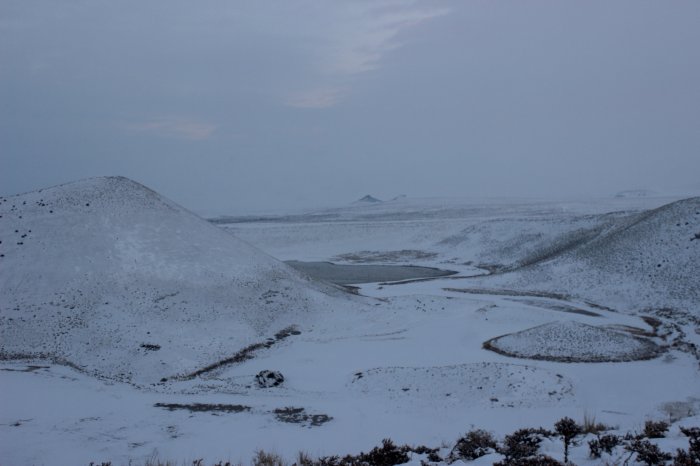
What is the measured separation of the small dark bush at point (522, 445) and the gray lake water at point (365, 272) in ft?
116

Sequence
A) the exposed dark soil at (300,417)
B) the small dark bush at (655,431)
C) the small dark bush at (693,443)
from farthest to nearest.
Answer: the exposed dark soil at (300,417) < the small dark bush at (655,431) < the small dark bush at (693,443)

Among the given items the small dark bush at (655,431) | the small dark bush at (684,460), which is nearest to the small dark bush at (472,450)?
the small dark bush at (655,431)

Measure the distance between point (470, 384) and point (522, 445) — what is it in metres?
10.1

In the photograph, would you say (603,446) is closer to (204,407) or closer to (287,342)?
(204,407)

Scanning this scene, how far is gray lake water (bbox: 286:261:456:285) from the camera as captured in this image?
48.3 meters

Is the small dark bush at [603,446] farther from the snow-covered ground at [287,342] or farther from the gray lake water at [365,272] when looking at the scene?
the gray lake water at [365,272]

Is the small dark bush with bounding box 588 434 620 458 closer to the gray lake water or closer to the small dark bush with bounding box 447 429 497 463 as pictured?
the small dark bush with bounding box 447 429 497 463

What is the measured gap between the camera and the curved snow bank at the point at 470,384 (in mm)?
17906

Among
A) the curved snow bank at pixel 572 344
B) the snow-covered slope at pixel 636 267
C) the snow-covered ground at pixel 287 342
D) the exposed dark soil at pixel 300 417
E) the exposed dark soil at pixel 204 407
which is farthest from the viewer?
the snow-covered slope at pixel 636 267

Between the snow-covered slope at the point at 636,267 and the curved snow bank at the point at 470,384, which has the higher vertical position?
the snow-covered slope at the point at 636,267

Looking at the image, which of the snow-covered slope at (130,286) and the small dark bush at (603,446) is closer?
the small dark bush at (603,446)

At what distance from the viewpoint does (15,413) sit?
601 inches

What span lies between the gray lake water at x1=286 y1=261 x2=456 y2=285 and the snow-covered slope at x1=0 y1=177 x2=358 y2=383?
39.1 feet

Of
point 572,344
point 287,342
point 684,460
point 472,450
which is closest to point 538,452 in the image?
point 472,450
